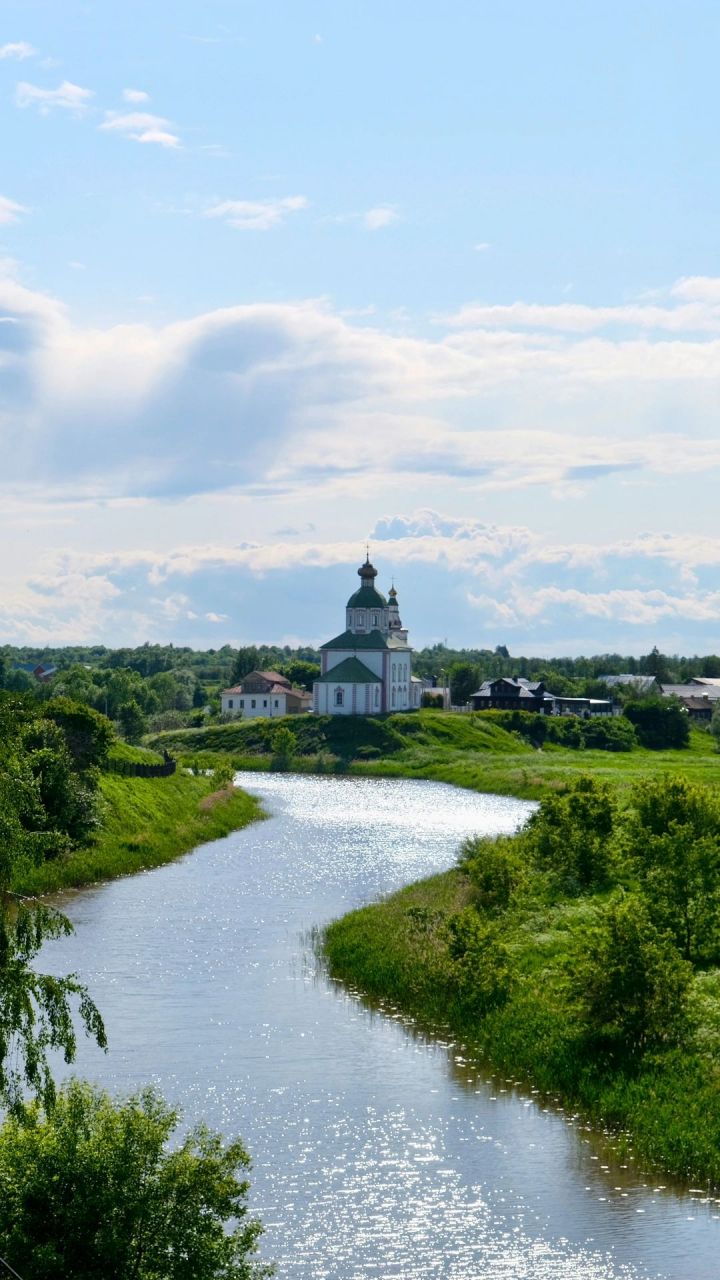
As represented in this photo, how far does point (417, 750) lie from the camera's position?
133625mm

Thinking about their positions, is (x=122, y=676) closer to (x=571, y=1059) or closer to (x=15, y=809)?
(x=571, y=1059)

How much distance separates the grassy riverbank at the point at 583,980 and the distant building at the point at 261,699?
374ft

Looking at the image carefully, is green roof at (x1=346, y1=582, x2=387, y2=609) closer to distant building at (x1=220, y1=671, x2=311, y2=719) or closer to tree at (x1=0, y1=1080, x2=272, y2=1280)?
distant building at (x1=220, y1=671, x2=311, y2=719)

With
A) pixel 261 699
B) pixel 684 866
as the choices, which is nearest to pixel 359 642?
pixel 261 699

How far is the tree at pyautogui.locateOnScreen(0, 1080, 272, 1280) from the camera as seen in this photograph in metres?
16.2

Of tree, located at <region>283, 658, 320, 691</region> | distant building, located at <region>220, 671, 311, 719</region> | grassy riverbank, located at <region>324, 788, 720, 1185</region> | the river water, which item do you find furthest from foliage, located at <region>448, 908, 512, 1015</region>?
tree, located at <region>283, 658, 320, 691</region>

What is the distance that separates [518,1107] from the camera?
27.7 metres

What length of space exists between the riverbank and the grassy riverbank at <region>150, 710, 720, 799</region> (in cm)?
3162

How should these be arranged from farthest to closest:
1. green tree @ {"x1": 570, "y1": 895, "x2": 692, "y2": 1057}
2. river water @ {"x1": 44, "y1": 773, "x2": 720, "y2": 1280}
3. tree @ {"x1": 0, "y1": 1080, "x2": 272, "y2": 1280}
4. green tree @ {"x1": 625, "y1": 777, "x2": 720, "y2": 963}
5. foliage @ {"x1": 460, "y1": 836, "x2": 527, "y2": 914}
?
foliage @ {"x1": 460, "y1": 836, "x2": 527, "y2": 914}
green tree @ {"x1": 625, "y1": 777, "x2": 720, "y2": 963}
green tree @ {"x1": 570, "y1": 895, "x2": 692, "y2": 1057}
river water @ {"x1": 44, "y1": 773, "x2": 720, "y2": 1280}
tree @ {"x1": 0, "y1": 1080, "x2": 272, "y2": 1280}

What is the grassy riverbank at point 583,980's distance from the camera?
87.5ft

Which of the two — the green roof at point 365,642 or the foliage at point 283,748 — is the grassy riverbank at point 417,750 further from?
the green roof at point 365,642

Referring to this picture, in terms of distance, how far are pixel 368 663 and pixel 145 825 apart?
9022 centimetres

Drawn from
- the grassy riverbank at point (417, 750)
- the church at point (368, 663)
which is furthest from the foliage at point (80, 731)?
the church at point (368, 663)

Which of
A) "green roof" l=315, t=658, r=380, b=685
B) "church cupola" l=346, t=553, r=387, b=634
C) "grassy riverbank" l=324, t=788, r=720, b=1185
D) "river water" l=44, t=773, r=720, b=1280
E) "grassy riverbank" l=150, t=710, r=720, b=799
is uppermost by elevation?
"church cupola" l=346, t=553, r=387, b=634
